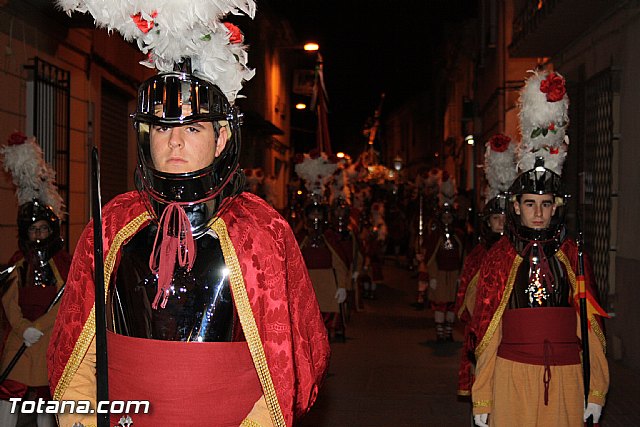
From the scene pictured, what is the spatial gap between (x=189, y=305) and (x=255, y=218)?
492 millimetres

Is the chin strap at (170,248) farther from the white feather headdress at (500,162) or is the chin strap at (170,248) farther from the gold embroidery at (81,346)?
the white feather headdress at (500,162)

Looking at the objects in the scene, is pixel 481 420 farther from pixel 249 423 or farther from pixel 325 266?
pixel 325 266

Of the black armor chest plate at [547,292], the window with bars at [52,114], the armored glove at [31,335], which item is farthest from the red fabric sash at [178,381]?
the window with bars at [52,114]

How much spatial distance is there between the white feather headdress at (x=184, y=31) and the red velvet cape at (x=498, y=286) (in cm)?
261

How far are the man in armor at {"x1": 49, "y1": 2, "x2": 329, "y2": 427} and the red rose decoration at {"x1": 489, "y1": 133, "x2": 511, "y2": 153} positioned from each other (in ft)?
16.6

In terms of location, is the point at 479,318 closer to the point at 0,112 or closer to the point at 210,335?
the point at 210,335

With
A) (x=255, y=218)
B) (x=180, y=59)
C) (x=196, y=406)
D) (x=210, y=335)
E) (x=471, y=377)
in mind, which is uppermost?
(x=180, y=59)

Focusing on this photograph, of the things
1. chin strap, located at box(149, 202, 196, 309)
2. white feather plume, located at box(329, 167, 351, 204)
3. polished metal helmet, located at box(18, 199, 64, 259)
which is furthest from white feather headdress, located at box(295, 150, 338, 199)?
chin strap, located at box(149, 202, 196, 309)

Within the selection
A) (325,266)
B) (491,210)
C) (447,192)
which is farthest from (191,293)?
(447,192)

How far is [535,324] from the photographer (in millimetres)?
5496

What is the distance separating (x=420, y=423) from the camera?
8188 mm

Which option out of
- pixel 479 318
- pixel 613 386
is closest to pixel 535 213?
pixel 479 318

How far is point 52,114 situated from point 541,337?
778cm

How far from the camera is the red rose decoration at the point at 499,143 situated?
8.33 meters
